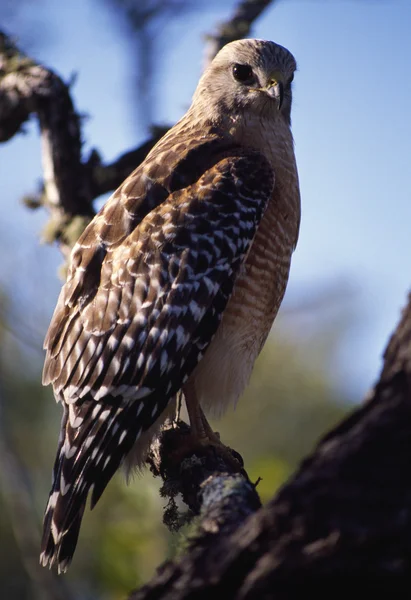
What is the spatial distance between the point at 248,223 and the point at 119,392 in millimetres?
991

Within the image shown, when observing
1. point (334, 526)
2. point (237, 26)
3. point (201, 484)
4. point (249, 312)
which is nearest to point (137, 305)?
point (249, 312)

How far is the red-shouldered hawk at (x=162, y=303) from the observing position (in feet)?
12.2

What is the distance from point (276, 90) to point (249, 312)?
1321mm

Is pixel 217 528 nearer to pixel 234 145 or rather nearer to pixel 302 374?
pixel 234 145

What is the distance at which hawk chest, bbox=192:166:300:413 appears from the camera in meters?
4.18

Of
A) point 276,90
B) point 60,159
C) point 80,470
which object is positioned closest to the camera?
point 80,470

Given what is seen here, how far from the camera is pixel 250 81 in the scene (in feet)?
16.3

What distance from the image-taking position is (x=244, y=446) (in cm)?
1839

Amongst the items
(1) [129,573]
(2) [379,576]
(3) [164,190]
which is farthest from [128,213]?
(1) [129,573]

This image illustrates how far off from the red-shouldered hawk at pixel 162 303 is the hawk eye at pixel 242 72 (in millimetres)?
499

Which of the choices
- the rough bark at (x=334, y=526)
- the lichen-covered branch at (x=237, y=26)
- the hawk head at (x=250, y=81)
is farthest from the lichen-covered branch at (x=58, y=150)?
the rough bark at (x=334, y=526)

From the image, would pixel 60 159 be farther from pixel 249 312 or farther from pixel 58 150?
pixel 249 312

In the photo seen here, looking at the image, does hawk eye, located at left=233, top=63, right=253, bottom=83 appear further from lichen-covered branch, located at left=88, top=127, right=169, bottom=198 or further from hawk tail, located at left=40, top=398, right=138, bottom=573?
hawk tail, located at left=40, top=398, right=138, bottom=573

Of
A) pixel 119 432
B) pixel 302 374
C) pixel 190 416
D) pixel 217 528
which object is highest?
pixel 302 374
